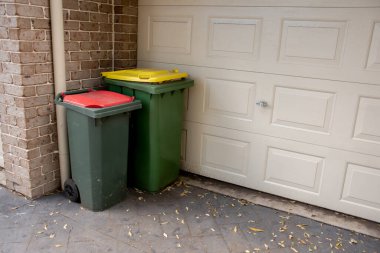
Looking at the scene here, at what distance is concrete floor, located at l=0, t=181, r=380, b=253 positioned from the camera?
2.64 meters

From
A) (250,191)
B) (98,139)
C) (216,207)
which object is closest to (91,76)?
(98,139)

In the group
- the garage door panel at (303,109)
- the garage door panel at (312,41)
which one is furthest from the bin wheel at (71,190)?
the garage door panel at (312,41)

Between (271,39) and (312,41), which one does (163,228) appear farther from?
(312,41)

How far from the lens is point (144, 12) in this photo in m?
3.79

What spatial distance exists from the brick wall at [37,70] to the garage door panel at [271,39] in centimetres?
61

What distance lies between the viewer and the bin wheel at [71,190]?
313cm

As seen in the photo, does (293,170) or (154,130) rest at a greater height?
(154,130)

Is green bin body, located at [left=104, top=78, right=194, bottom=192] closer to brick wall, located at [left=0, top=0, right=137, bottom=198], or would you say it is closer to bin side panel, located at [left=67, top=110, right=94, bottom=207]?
brick wall, located at [left=0, top=0, right=137, bottom=198]

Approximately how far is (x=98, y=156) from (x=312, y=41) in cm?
214

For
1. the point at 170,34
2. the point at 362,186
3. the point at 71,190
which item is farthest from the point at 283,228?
the point at 170,34

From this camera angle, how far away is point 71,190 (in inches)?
125

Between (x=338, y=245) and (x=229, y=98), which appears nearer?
(x=338, y=245)

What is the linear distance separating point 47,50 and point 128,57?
1.02m

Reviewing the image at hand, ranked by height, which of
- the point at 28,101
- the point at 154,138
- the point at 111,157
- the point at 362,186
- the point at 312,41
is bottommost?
the point at 362,186
